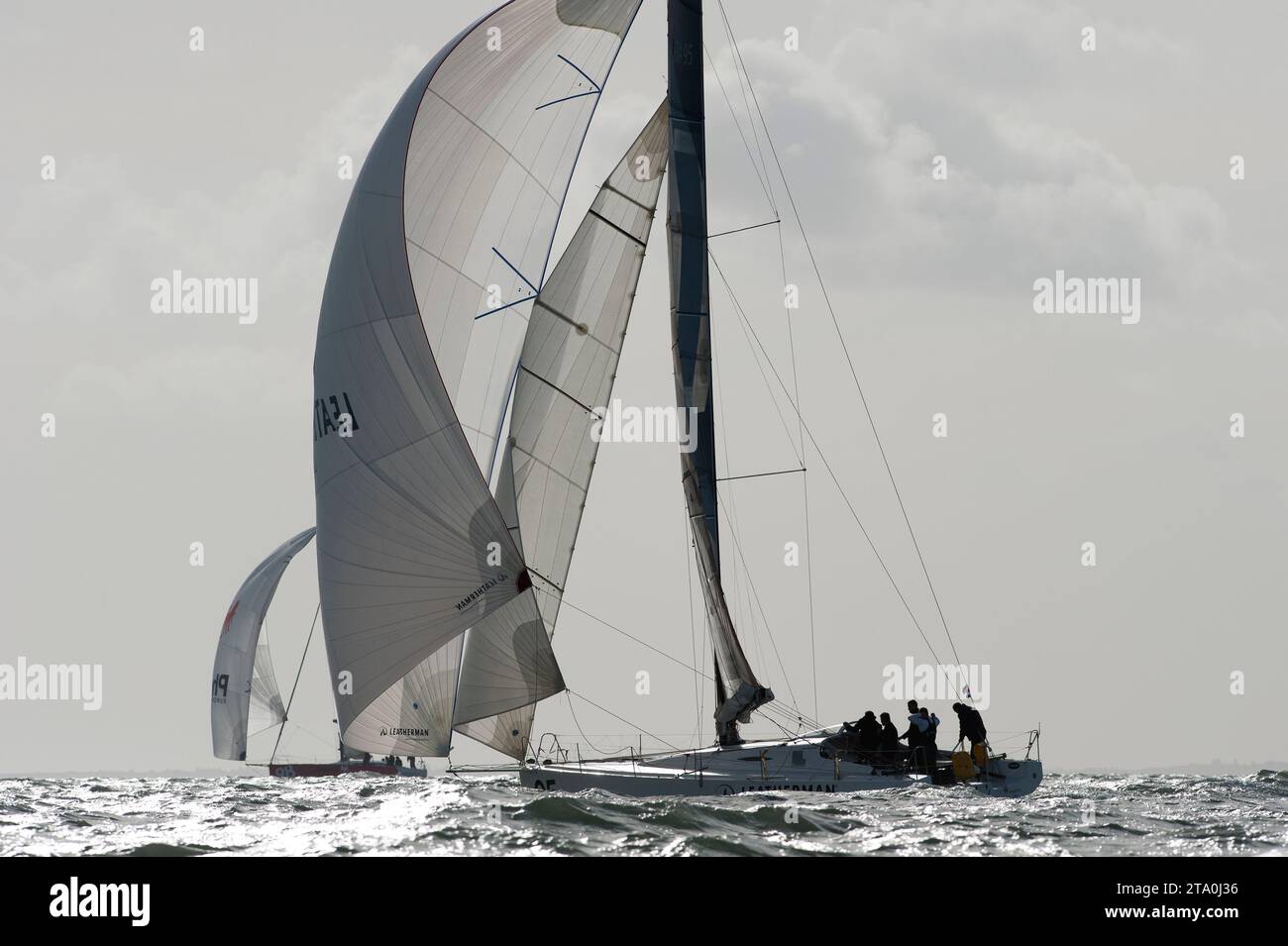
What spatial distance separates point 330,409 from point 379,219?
110 inches

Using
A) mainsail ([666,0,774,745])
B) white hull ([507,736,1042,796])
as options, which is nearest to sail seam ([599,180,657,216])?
mainsail ([666,0,774,745])

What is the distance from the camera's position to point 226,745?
5950 cm

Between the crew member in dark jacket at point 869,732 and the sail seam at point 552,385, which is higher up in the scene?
the sail seam at point 552,385

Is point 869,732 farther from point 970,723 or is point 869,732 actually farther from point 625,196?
point 625,196

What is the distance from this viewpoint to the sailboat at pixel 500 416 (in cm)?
1995

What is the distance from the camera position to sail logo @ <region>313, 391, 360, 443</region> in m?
20.4

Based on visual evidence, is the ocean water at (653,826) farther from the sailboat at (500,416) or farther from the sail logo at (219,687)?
the sail logo at (219,687)

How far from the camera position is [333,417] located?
816 inches
